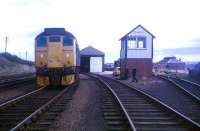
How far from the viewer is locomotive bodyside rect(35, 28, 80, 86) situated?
26766mm

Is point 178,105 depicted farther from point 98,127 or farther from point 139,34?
point 139,34

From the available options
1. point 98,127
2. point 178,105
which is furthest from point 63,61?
point 98,127

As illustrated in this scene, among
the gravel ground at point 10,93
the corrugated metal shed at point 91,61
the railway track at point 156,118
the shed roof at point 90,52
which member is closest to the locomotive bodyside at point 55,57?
the gravel ground at point 10,93

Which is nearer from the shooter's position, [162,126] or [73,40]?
[162,126]

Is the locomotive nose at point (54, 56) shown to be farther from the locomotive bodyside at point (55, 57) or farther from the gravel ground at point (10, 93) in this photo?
the gravel ground at point (10, 93)

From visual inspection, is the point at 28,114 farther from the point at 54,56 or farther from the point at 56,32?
the point at 56,32

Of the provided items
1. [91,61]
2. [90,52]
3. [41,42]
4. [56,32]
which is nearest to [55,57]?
[41,42]

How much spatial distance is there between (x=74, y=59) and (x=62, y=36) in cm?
155

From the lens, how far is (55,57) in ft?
87.7

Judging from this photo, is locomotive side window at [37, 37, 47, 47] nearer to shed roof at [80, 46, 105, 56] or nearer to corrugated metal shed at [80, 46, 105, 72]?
corrugated metal shed at [80, 46, 105, 72]

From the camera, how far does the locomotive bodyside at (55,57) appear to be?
2677 centimetres

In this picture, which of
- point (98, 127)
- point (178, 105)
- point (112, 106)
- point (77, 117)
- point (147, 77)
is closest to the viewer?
point (98, 127)

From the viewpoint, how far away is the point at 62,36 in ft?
88.3

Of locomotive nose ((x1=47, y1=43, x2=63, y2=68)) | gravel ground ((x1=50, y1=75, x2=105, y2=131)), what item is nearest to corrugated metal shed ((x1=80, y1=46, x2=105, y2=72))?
locomotive nose ((x1=47, y1=43, x2=63, y2=68))
